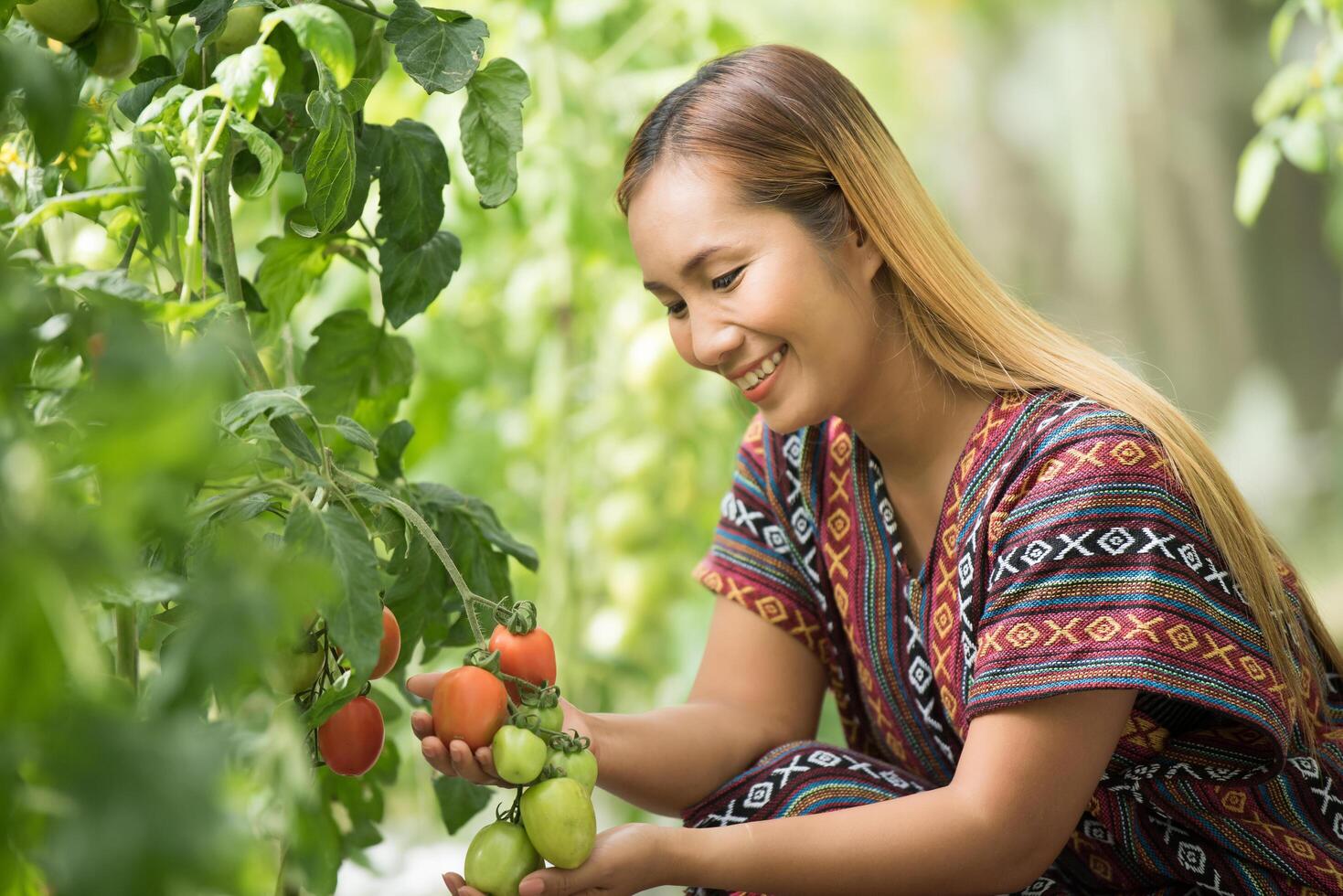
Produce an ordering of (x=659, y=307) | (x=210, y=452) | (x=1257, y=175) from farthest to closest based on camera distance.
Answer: (x=659, y=307) → (x=1257, y=175) → (x=210, y=452)

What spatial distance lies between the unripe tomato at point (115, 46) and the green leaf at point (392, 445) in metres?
0.29

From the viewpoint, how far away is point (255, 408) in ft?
2.15

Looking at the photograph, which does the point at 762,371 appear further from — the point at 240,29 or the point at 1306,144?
the point at 1306,144

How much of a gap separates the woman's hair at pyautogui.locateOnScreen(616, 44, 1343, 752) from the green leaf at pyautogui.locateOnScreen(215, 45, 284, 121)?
0.42 meters

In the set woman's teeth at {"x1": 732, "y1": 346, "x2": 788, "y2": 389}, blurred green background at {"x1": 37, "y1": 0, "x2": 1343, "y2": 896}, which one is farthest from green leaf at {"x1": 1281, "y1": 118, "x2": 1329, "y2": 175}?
woman's teeth at {"x1": 732, "y1": 346, "x2": 788, "y2": 389}

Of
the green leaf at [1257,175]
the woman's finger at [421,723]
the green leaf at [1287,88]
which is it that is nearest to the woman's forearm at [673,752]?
the woman's finger at [421,723]

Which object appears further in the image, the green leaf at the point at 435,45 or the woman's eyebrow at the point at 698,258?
the woman's eyebrow at the point at 698,258

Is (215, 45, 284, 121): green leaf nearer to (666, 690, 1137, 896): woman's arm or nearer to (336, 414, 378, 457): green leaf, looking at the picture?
(336, 414, 378, 457): green leaf

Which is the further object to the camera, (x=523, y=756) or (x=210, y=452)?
(x=523, y=756)

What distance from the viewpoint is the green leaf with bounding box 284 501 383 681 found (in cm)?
63

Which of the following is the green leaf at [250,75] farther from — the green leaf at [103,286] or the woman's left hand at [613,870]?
the woman's left hand at [613,870]

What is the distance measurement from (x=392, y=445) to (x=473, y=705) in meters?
0.25

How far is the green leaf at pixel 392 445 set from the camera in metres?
0.95

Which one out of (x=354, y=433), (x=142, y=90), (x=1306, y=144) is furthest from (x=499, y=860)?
(x=1306, y=144)
